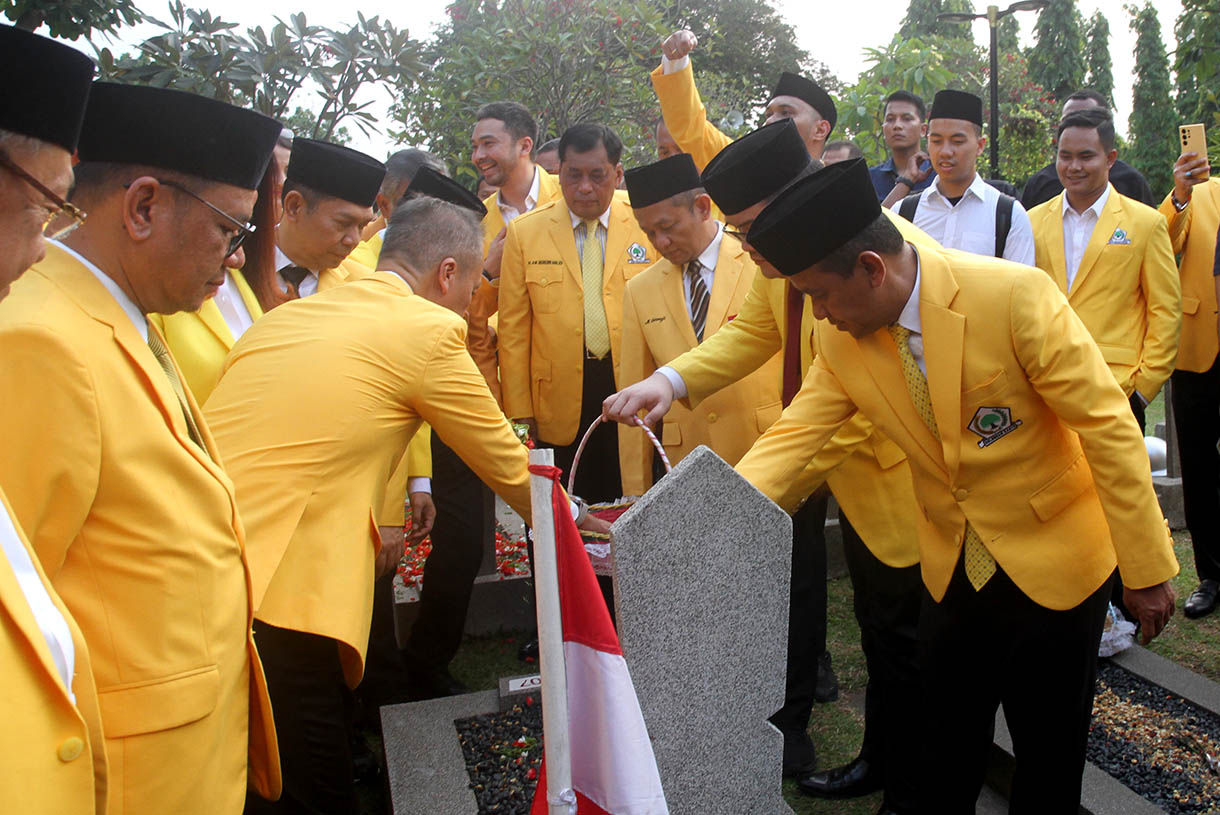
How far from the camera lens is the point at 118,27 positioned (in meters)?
5.28

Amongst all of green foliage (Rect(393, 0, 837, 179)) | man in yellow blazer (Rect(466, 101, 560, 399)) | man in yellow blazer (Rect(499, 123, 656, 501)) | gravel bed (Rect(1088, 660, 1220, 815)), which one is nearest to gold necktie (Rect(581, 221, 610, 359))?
man in yellow blazer (Rect(499, 123, 656, 501))

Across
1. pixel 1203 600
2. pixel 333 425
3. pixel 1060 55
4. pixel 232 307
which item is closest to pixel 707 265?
pixel 232 307

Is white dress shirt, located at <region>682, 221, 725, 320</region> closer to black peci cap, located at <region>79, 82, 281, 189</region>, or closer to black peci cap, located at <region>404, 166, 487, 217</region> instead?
black peci cap, located at <region>404, 166, 487, 217</region>

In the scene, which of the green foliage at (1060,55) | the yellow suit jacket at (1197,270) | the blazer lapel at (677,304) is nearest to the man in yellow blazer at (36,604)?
the blazer lapel at (677,304)

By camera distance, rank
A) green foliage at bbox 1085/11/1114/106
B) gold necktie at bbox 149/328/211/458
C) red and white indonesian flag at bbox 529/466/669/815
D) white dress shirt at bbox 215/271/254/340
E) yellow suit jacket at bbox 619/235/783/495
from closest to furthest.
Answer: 1. gold necktie at bbox 149/328/211/458
2. red and white indonesian flag at bbox 529/466/669/815
3. white dress shirt at bbox 215/271/254/340
4. yellow suit jacket at bbox 619/235/783/495
5. green foliage at bbox 1085/11/1114/106

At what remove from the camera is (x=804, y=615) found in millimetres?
3930

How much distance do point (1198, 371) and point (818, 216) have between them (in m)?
3.94

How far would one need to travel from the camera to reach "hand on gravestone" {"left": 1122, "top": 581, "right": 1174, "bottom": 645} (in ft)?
7.72

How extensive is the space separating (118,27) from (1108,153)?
522 cm

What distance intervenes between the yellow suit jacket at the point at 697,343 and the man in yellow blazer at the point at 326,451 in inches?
54.2

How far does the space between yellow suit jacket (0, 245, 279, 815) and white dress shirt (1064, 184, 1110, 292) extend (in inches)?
179

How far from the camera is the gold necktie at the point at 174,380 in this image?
76.7 inches

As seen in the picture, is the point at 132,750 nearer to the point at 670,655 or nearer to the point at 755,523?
the point at 670,655

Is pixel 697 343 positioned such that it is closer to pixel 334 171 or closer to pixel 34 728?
pixel 334 171
